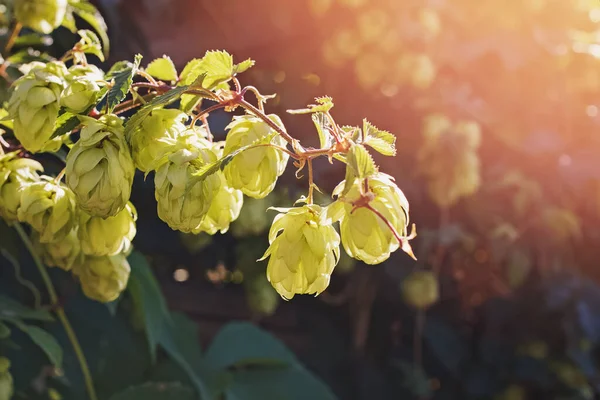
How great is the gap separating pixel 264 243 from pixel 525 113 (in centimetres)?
99

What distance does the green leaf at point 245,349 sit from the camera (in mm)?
1546

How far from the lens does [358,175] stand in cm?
47

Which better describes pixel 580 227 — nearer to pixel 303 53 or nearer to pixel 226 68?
pixel 303 53

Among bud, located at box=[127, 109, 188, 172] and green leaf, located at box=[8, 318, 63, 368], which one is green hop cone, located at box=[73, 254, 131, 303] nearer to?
green leaf, located at box=[8, 318, 63, 368]

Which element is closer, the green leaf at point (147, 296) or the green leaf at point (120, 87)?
the green leaf at point (120, 87)

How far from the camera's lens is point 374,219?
52cm

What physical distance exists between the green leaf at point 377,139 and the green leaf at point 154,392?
75 cm

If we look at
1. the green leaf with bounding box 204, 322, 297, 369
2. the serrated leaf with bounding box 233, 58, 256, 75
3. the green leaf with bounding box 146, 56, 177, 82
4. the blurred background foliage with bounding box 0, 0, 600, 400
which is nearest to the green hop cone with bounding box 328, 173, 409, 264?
the serrated leaf with bounding box 233, 58, 256, 75

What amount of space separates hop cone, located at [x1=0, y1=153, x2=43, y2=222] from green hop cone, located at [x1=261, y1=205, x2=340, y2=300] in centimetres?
28

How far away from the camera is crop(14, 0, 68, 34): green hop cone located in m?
0.89

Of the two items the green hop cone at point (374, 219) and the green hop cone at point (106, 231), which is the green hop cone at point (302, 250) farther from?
the green hop cone at point (106, 231)

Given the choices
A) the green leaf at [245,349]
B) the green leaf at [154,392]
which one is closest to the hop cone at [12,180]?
the green leaf at [154,392]

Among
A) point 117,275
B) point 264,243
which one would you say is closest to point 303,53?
point 264,243

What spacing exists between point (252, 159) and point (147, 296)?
2.05ft
